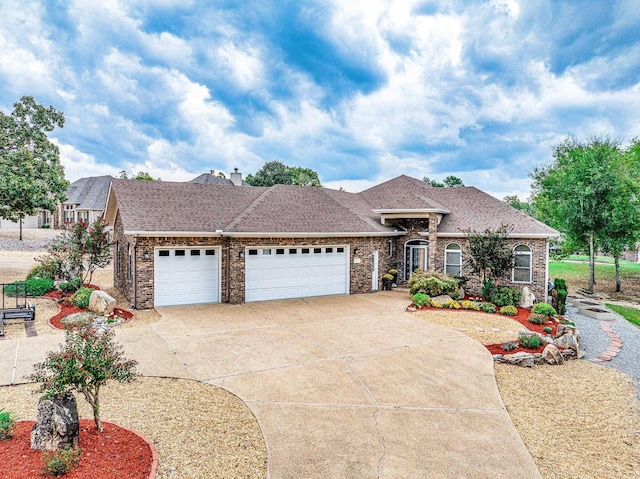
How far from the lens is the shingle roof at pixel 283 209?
45.5 feet

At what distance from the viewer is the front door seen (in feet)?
58.7

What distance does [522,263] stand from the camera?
51.7 ft

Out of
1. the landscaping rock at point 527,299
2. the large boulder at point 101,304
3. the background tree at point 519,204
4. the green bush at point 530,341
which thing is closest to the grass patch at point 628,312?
the landscaping rock at point 527,299

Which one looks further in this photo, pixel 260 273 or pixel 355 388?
pixel 260 273

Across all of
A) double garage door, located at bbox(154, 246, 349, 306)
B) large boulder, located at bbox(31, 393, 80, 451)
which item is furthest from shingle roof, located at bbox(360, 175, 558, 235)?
large boulder, located at bbox(31, 393, 80, 451)

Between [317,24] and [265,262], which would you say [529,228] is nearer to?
[265,262]

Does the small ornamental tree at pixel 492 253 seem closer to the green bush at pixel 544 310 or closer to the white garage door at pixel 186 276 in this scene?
the green bush at pixel 544 310

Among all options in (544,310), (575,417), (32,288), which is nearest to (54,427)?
(575,417)

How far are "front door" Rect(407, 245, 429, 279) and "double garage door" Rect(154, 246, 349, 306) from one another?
3.81 metres

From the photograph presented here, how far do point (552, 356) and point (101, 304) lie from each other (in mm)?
13043

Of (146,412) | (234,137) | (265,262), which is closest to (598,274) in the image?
(265,262)

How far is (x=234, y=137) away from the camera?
84.7 ft

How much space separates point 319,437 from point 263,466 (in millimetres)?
998

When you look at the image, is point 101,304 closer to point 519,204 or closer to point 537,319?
point 537,319
